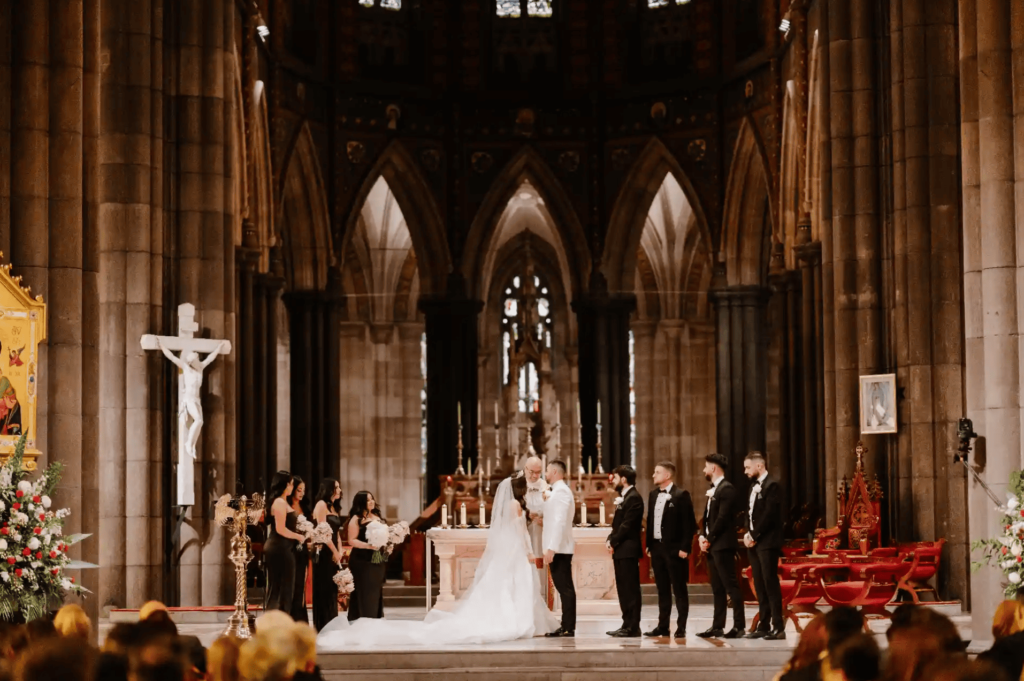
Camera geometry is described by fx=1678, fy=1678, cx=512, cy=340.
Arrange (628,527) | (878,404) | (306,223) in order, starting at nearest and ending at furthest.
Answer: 1. (628,527)
2. (878,404)
3. (306,223)

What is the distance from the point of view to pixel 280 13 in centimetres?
2688

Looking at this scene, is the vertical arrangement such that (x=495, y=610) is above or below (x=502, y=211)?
below

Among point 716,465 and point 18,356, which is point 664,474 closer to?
point 716,465

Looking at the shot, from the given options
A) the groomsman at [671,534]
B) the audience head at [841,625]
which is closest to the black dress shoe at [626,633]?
the groomsman at [671,534]

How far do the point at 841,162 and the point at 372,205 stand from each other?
49.1ft

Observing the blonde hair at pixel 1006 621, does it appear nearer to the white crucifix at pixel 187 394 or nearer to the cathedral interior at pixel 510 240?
the cathedral interior at pixel 510 240

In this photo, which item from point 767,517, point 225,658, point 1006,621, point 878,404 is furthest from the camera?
point 878,404

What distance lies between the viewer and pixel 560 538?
1406 cm

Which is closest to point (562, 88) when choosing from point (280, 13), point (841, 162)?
point (280, 13)

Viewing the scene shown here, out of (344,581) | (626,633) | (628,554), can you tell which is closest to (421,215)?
(344,581)

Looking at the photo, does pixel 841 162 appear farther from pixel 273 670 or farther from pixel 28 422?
pixel 273 670

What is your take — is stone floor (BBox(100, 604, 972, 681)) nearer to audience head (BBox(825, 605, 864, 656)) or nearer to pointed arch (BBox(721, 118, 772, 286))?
audience head (BBox(825, 605, 864, 656))

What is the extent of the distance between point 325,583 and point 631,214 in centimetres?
1627

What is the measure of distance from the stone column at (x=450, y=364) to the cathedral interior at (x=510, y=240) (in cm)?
6
